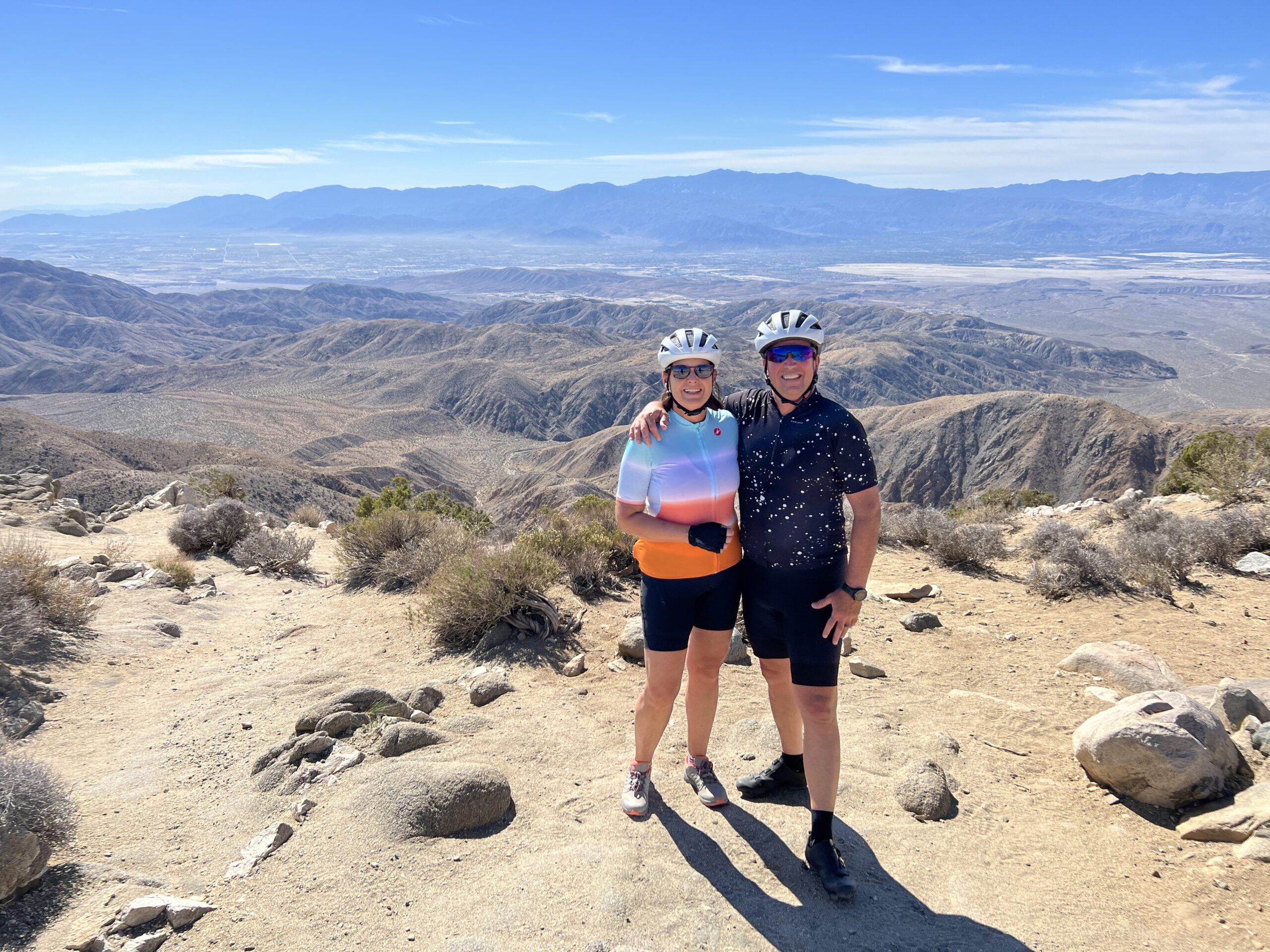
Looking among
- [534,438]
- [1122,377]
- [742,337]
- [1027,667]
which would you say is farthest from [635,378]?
[1027,667]

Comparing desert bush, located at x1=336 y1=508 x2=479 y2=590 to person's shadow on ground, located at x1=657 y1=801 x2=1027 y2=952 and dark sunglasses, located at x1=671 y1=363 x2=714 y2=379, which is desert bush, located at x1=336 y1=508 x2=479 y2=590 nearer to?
person's shadow on ground, located at x1=657 y1=801 x2=1027 y2=952

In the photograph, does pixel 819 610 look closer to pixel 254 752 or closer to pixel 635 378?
pixel 254 752

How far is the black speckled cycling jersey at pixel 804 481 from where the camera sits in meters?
3.13

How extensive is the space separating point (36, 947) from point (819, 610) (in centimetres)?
321

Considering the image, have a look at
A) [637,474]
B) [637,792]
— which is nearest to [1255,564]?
[637,792]

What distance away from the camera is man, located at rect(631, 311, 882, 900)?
3145 mm

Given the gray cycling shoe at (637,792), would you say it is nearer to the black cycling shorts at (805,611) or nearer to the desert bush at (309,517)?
the black cycling shorts at (805,611)

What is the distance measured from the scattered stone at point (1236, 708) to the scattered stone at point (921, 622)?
7.64 feet

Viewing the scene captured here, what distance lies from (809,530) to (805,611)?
13.7 inches

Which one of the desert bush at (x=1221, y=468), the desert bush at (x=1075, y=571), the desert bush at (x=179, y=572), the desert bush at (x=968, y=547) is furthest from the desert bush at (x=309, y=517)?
the desert bush at (x=1221, y=468)

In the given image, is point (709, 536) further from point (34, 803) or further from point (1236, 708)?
point (1236, 708)

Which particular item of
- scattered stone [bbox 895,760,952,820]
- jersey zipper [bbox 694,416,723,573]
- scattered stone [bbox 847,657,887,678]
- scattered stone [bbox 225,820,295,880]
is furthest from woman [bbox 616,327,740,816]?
scattered stone [bbox 847,657,887,678]

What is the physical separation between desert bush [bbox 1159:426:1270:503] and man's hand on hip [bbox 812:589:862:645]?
34.1ft

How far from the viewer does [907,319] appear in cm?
17888
